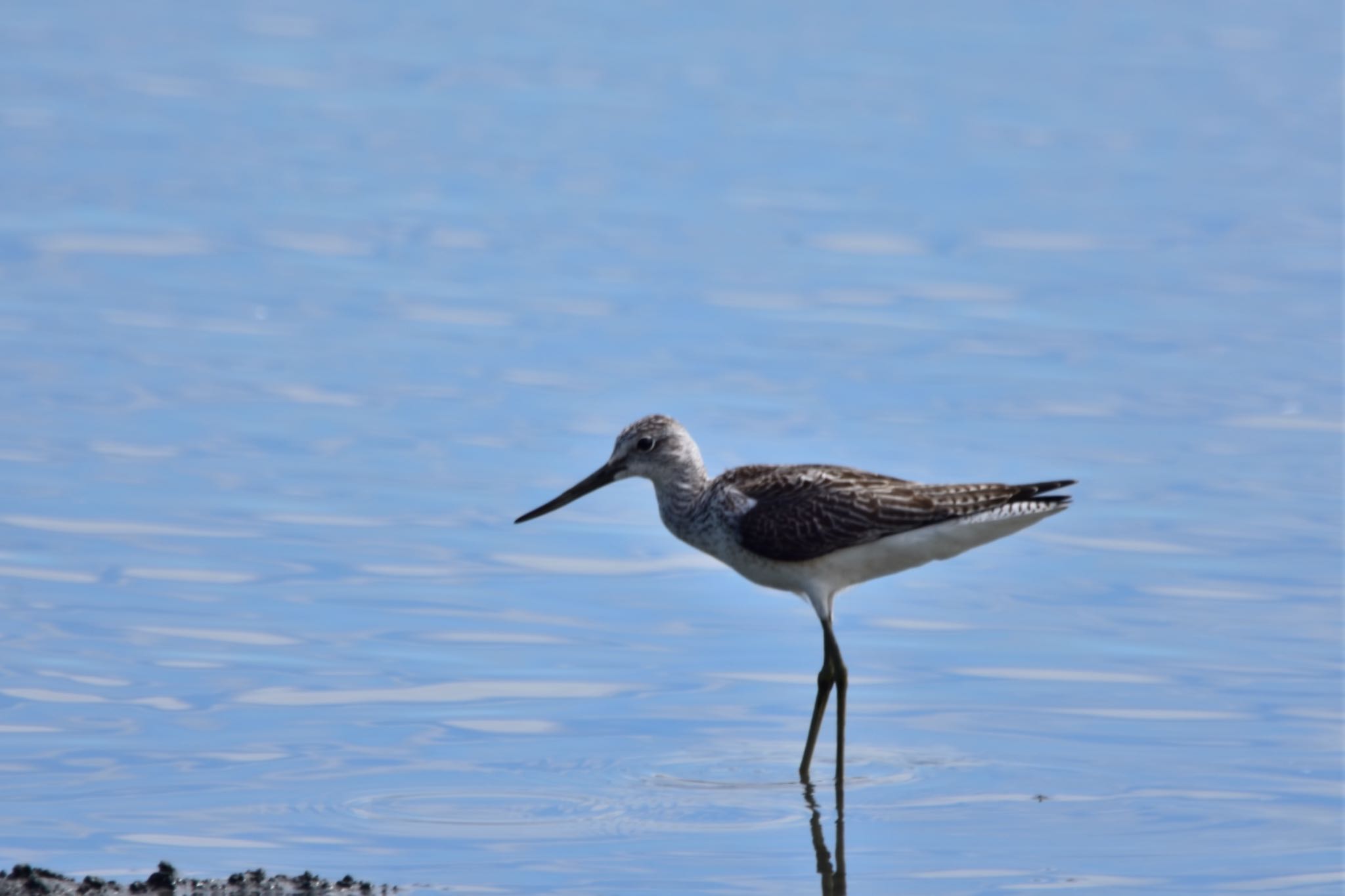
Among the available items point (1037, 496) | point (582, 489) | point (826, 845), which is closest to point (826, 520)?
point (1037, 496)

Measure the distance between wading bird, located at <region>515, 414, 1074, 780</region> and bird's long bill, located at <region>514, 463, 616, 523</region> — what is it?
207mm

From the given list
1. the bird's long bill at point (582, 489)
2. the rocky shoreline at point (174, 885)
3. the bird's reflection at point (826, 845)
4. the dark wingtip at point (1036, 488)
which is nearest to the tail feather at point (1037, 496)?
the dark wingtip at point (1036, 488)

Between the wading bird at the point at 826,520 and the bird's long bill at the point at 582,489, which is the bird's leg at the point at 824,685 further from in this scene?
the bird's long bill at the point at 582,489

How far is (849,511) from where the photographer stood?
1023 centimetres

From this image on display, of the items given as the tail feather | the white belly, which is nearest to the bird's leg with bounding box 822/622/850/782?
the white belly

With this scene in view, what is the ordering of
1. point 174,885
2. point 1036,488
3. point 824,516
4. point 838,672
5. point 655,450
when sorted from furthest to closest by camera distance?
point 655,450
point 838,672
point 824,516
point 1036,488
point 174,885

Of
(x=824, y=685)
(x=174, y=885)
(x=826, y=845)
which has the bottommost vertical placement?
(x=174, y=885)

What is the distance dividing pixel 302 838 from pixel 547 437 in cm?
521

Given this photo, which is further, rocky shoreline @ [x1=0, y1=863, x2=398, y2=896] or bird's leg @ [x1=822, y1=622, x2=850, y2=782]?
bird's leg @ [x1=822, y1=622, x2=850, y2=782]

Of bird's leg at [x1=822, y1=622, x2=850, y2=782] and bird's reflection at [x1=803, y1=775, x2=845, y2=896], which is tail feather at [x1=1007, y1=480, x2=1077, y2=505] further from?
bird's reflection at [x1=803, y1=775, x2=845, y2=896]

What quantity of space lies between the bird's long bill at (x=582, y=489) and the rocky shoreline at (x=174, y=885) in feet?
10.9

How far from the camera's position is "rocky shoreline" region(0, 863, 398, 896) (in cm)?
747

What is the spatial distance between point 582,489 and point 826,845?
104 inches

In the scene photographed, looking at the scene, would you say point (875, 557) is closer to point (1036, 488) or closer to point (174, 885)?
point (1036, 488)
